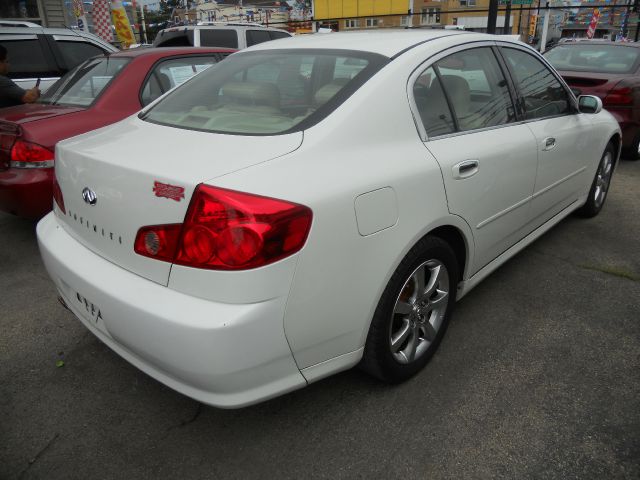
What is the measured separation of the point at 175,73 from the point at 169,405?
10.9ft

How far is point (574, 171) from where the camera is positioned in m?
3.62

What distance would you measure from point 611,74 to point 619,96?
0.45 meters

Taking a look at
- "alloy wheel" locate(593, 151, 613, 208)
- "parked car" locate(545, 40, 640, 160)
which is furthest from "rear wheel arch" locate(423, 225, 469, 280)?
"parked car" locate(545, 40, 640, 160)

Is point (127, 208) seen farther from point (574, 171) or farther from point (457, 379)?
point (574, 171)

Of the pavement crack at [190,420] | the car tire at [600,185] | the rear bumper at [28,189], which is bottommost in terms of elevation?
the pavement crack at [190,420]

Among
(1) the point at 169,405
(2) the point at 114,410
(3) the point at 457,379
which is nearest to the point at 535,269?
(3) the point at 457,379

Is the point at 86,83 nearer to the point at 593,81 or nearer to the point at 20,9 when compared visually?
the point at 593,81

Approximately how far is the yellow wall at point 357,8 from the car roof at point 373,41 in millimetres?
45369

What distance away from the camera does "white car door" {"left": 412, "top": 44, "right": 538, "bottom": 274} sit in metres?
2.29

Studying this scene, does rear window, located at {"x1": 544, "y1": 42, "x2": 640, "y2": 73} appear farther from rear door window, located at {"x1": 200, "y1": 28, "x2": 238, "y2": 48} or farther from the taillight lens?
the taillight lens

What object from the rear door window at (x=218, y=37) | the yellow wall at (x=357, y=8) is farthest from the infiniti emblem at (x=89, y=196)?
the yellow wall at (x=357, y=8)

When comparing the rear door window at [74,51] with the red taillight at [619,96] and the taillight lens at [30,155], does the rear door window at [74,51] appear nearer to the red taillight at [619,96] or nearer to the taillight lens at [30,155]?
the taillight lens at [30,155]

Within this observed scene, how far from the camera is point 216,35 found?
957cm

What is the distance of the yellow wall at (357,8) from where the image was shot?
146 feet
